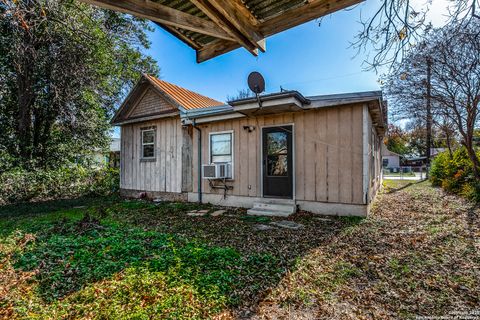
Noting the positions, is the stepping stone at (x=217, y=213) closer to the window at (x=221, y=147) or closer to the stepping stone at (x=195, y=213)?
the stepping stone at (x=195, y=213)

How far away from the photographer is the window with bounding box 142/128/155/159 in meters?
8.88

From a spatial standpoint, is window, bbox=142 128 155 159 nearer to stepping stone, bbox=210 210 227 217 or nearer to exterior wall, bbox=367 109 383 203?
stepping stone, bbox=210 210 227 217

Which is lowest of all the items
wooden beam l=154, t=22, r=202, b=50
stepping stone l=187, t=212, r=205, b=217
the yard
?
the yard

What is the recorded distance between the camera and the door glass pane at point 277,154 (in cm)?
645

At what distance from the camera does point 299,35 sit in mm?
3615

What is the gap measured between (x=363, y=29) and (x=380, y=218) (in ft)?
14.7

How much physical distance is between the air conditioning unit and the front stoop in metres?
1.24

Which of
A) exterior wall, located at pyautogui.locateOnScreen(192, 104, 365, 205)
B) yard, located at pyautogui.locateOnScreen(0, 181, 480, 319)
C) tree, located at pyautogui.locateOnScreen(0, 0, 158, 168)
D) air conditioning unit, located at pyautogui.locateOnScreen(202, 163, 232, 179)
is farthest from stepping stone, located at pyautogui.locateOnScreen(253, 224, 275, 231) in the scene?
tree, located at pyautogui.locateOnScreen(0, 0, 158, 168)

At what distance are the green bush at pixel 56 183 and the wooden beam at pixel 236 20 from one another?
9.68 metres

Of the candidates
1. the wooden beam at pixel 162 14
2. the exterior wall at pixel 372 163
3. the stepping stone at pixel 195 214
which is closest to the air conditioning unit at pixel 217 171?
Result: the stepping stone at pixel 195 214

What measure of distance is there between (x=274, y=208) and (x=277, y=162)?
4.03ft

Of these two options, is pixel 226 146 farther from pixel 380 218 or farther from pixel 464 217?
pixel 464 217

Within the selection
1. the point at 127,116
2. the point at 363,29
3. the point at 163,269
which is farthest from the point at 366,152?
the point at 127,116

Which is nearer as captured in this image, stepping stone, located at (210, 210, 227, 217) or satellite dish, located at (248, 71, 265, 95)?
satellite dish, located at (248, 71, 265, 95)
